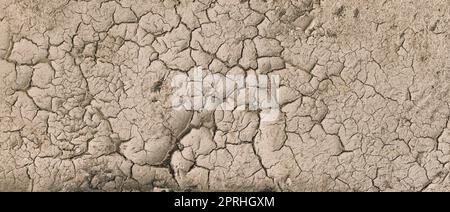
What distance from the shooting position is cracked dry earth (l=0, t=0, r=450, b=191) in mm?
3332

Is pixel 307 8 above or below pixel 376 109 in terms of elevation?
above

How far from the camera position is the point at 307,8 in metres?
3.47

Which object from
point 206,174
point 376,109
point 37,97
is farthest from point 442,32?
point 37,97

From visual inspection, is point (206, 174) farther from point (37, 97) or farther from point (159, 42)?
point (37, 97)

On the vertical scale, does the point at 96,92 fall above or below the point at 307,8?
below

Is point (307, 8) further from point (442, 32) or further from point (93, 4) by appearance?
point (93, 4)

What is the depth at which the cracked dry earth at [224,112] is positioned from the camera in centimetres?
333

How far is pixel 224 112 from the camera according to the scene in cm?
339

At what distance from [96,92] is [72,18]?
0.44 metres

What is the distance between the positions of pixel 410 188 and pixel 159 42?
1678 mm

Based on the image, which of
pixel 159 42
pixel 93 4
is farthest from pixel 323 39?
pixel 93 4

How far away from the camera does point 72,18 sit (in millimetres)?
3369
